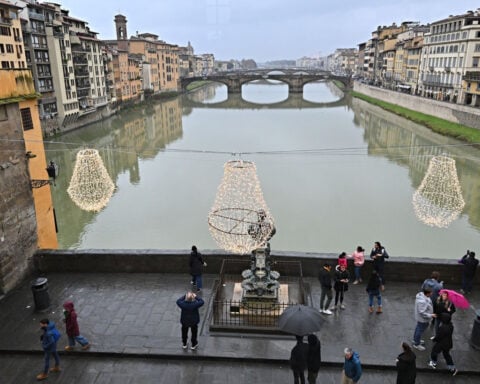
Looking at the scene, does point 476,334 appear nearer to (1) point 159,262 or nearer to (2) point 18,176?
(1) point 159,262

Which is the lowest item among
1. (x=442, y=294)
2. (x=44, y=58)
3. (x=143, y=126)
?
(x=143, y=126)

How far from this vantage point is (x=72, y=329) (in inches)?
266

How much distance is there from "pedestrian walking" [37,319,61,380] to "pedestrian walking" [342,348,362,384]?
4.16 metres

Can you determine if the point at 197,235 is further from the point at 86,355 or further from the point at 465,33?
the point at 465,33

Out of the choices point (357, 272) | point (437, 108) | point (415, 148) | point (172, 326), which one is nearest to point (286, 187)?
point (357, 272)

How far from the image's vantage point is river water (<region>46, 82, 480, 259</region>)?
16.3 meters

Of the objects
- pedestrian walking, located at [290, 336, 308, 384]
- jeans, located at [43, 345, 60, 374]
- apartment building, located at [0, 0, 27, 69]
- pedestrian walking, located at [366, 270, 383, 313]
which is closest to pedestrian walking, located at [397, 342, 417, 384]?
pedestrian walking, located at [290, 336, 308, 384]

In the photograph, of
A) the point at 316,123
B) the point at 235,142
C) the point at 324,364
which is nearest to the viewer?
the point at 324,364

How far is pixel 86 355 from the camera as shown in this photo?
6.86 metres

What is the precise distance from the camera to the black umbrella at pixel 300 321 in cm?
547

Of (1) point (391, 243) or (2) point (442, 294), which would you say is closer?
(2) point (442, 294)

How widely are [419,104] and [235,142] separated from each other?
26478 mm

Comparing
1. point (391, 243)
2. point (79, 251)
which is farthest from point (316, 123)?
point (79, 251)

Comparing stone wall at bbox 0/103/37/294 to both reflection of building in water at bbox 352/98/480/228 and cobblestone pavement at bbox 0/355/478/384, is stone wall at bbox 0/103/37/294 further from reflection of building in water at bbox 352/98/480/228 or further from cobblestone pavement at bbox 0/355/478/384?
reflection of building in water at bbox 352/98/480/228
